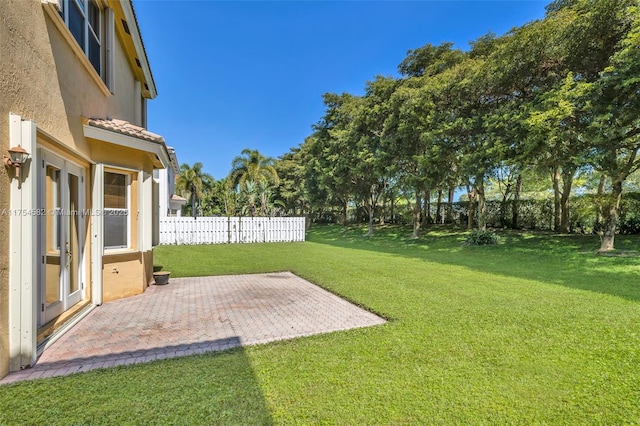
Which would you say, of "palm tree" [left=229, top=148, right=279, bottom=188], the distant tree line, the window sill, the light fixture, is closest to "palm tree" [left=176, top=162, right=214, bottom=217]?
"palm tree" [left=229, top=148, right=279, bottom=188]

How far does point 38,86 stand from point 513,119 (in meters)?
14.8

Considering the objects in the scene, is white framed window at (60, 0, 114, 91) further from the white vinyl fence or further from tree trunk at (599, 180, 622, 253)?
tree trunk at (599, 180, 622, 253)

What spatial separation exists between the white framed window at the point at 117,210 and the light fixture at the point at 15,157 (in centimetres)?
299

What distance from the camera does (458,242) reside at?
18.5 meters

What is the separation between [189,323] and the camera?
199 inches

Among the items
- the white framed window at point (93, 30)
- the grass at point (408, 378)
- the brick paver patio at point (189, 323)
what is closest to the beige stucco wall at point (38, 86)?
the white framed window at point (93, 30)

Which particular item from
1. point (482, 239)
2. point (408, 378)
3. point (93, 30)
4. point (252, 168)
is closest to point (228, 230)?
point (252, 168)

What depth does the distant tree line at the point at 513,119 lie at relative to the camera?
11.1 meters

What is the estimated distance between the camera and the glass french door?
430 cm

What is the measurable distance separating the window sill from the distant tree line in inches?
519

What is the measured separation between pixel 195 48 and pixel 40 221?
17.0 meters

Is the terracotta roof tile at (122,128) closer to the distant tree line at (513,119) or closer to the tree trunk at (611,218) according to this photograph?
the distant tree line at (513,119)

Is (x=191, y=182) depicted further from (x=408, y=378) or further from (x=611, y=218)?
(x=408, y=378)

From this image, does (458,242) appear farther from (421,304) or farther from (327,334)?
(327,334)
